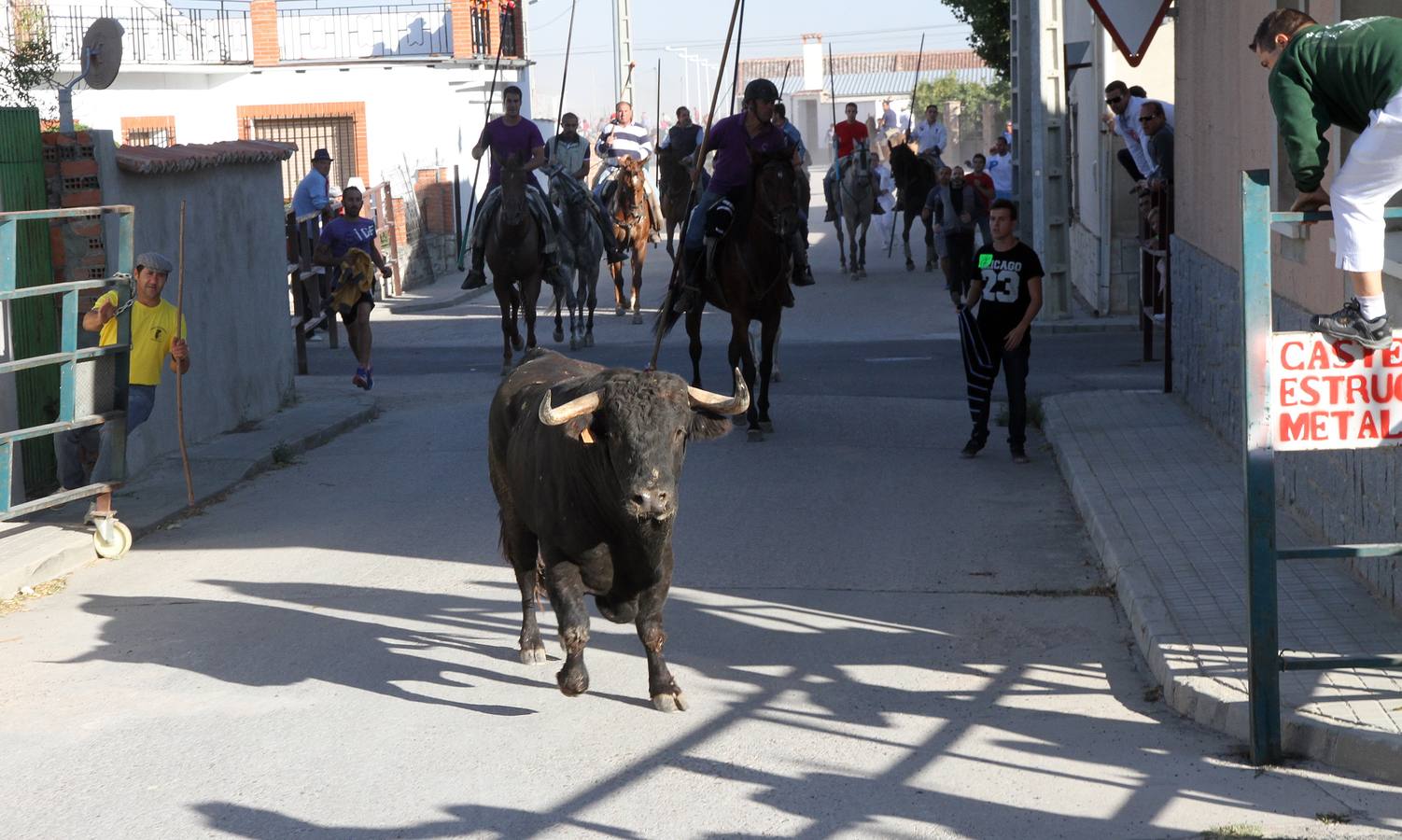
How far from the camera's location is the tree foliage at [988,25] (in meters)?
33.5

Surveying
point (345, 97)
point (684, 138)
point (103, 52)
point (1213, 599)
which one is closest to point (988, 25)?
point (684, 138)

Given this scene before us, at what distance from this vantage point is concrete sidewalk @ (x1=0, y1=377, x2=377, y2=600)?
32.7 feet

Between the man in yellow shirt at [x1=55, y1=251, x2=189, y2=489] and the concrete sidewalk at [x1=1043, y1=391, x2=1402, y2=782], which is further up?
the man in yellow shirt at [x1=55, y1=251, x2=189, y2=489]

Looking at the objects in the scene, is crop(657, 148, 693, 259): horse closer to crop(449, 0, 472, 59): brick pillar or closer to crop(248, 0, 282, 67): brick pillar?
crop(449, 0, 472, 59): brick pillar

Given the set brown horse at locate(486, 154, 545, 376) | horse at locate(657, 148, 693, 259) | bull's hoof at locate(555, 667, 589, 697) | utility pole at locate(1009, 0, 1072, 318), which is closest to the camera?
bull's hoof at locate(555, 667, 589, 697)

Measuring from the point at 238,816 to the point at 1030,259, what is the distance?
8063 mm

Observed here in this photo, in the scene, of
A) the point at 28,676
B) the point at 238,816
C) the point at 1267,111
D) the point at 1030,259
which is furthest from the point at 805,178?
the point at 238,816

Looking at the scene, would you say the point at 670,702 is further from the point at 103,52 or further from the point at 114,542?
the point at 103,52

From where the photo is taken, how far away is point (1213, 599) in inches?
315

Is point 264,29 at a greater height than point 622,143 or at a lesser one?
greater

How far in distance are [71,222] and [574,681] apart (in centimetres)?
673

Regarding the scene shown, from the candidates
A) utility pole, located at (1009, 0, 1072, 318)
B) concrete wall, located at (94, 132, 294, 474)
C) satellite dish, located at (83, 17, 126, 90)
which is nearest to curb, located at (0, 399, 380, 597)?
concrete wall, located at (94, 132, 294, 474)

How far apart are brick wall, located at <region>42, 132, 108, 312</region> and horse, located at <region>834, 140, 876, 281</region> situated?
61.1 feet

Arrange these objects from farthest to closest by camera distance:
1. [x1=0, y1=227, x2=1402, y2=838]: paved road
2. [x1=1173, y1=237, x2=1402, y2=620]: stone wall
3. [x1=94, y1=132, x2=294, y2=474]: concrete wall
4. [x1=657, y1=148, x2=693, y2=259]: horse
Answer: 1. [x1=657, y1=148, x2=693, y2=259]: horse
2. [x1=94, y1=132, x2=294, y2=474]: concrete wall
3. [x1=1173, y1=237, x2=1402, y2=620]: stone wall
4. [x1=0, y1=227, x2=1402, y2=838]: paved road
